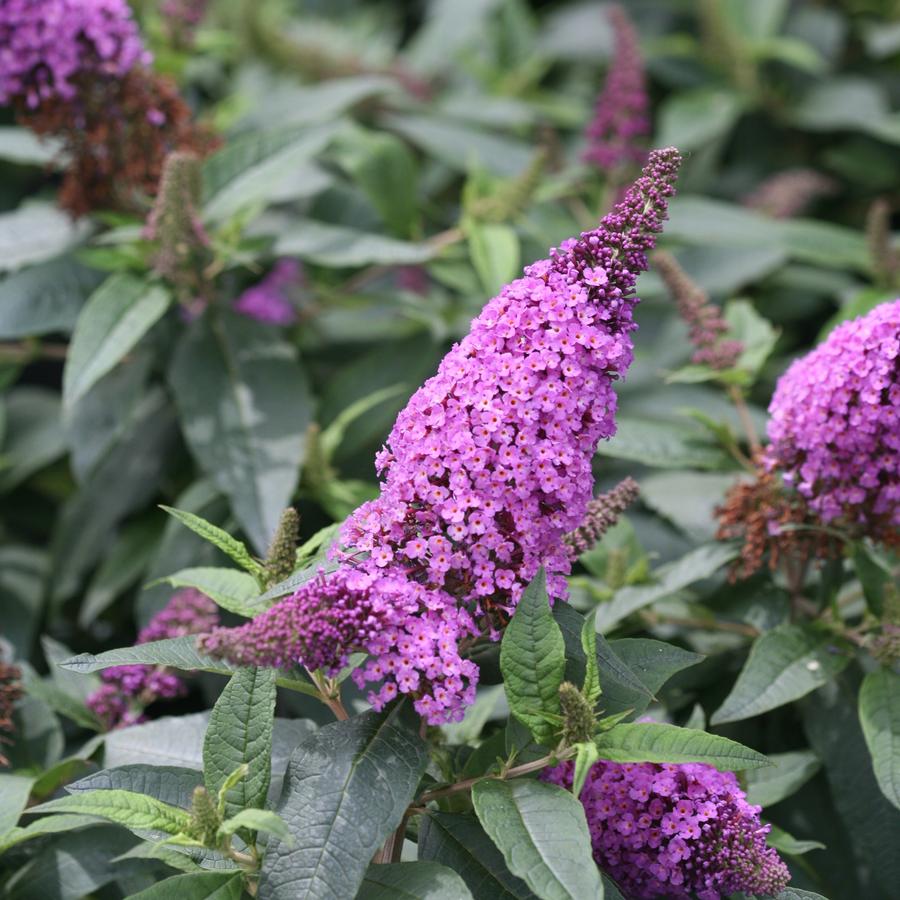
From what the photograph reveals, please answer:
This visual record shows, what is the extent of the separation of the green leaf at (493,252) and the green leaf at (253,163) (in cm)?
43

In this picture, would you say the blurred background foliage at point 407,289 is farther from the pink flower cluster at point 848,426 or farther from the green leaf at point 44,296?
the pink flower cluster at point 848,426

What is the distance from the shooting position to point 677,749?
4.93 ft

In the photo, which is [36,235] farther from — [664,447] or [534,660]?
[534,660]

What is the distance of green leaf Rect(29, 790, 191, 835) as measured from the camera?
4.87 ft

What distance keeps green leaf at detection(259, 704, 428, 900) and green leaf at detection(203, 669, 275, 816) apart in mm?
40

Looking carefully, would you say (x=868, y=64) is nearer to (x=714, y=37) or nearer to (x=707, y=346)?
(x=714, y=37)

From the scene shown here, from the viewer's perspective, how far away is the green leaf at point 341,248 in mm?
2754

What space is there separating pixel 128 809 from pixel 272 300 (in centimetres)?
172

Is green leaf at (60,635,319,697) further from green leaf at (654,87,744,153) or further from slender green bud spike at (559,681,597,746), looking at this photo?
green leaf at (654,87,744,153)

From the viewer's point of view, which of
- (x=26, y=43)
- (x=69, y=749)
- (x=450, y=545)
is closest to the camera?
(x=450, y=545)

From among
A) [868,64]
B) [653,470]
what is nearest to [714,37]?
[868,64]

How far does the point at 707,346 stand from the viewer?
243 cm

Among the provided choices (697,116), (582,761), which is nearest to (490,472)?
(582,761)

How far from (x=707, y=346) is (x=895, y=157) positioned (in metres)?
1.91
